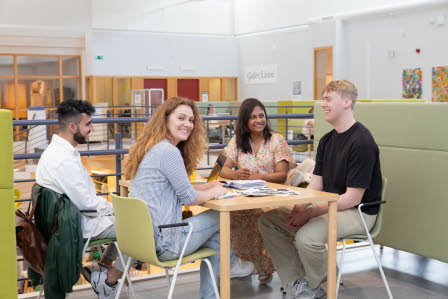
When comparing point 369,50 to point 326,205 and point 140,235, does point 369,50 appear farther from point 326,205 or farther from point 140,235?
point 140,235

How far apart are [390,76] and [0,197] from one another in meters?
12.9

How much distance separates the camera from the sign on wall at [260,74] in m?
18.8

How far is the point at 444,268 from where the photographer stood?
13.1 ft

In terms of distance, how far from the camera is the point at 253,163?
3.97 m

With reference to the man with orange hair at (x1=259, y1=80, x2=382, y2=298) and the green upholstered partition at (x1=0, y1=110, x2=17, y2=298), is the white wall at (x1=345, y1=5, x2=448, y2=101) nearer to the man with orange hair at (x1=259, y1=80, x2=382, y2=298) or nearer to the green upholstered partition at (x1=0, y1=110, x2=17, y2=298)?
the man with orange hair at (x1=259, y1=80, x2=382, y2=298)

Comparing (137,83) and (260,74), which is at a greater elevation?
(260,74)

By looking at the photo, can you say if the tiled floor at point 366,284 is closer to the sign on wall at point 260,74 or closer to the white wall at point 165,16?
the sign on wall at point 260,74

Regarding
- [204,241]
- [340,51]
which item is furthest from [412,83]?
[204,241]

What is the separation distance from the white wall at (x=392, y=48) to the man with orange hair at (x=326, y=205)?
1038 centimetres

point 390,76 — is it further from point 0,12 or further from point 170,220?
point 170,220

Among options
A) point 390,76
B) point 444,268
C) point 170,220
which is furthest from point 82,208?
point 390,76

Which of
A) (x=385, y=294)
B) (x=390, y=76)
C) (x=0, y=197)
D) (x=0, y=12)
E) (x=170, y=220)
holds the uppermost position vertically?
(x=0, y=12)

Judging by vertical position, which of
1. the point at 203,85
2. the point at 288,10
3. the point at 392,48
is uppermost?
the point at 288,10

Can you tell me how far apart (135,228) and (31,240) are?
1.97 ft
